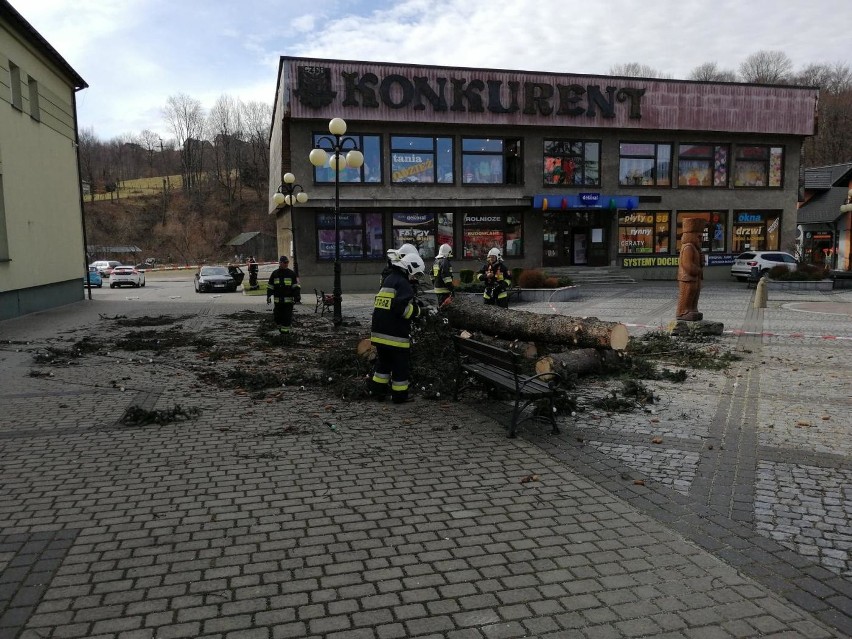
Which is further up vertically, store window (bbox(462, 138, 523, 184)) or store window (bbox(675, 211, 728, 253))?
store window (bbox(462, 138, 523, 184))

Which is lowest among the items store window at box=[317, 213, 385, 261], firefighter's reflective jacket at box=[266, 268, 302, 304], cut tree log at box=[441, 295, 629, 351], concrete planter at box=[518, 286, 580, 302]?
concrete planter at box=[518, 286, 580, 302]

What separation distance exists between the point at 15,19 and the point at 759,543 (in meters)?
22.1

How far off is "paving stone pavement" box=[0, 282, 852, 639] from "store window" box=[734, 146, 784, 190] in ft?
95.4

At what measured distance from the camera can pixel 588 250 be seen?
32.1 metres

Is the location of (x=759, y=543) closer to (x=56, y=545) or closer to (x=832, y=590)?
(x=832, y=590)

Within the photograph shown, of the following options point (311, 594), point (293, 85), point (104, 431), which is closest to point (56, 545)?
point (311, 594)

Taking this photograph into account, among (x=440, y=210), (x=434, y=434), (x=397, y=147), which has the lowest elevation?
(x=434, y=434)

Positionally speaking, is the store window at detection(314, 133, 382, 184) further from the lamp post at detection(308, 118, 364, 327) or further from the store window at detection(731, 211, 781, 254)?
the store window at detection(731, 211, 781, 254)

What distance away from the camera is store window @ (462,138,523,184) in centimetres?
2950

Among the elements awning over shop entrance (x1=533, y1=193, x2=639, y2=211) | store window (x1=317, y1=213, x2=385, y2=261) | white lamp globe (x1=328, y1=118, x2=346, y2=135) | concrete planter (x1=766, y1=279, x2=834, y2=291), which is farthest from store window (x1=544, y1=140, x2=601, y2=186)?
white lamp globe (x1=328, y1=118, x2=346, y2=135)

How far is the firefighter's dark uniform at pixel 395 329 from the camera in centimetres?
761

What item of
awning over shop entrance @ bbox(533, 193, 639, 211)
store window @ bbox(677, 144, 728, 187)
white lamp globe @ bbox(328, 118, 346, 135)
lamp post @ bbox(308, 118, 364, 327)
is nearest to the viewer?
white lamp globe @ bbox(328, 118, 346, 135)

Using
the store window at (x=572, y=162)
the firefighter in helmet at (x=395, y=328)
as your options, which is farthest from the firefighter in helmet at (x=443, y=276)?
the store window at (x=572, y=162)

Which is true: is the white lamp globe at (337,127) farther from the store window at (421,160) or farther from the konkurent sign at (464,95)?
the store window at (421,160)
